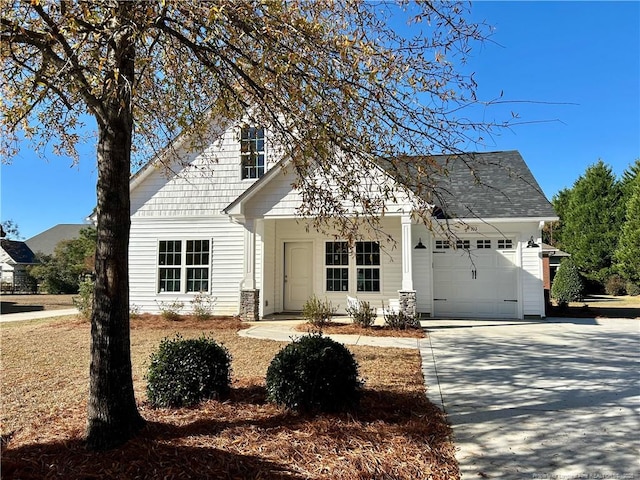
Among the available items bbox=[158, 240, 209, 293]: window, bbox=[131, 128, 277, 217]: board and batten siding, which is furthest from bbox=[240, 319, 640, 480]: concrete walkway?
bbox=[131, 128, 277, 217]: board and batten siding

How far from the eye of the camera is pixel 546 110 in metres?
3.71

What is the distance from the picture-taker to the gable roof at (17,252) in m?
40.2

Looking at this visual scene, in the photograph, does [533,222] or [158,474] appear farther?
[533,222]

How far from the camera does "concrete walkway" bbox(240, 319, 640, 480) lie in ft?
11.5

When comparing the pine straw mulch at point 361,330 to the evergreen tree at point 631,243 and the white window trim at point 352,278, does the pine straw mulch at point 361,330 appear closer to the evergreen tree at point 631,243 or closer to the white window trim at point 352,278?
the white window trim at point 352,278

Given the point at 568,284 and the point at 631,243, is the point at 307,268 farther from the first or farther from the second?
the point at 631,243

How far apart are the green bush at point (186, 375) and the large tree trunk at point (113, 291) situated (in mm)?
654

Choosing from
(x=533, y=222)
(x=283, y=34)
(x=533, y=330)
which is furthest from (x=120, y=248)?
(x=533, y=222)

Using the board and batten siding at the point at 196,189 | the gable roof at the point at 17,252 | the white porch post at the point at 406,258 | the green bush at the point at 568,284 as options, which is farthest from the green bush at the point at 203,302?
the gable roof at the point at 17,252

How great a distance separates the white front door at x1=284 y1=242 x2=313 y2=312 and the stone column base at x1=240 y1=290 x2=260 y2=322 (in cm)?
194

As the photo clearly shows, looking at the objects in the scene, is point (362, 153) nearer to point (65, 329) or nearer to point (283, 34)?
point (283, 34)

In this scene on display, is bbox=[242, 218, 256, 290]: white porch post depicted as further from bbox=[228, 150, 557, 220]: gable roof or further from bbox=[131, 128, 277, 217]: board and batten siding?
bbox=[131, 128, 277, 217]: board and batten siding

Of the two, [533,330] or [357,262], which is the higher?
[357,262]

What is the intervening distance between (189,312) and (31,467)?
10280 millimetres
